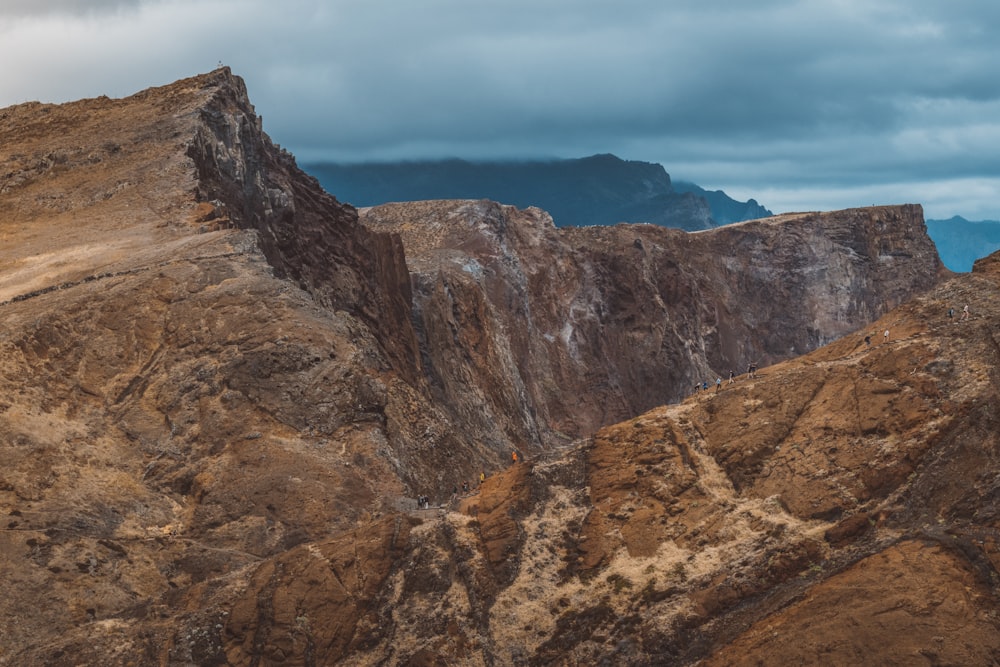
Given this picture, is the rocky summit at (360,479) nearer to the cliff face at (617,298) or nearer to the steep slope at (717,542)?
the steep slope at (717,542)

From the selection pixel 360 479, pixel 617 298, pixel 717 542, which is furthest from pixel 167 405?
pixel 617 298

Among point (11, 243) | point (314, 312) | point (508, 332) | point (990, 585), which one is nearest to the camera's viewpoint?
point (990, 585)

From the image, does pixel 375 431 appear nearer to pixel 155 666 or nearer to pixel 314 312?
pixel 314 312

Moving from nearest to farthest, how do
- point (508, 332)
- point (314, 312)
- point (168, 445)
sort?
point (168, 445) → point (314, 312) → point (508, 332)

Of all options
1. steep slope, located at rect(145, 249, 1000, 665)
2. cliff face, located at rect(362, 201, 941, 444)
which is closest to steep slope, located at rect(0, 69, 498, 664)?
steep slope, located at rect(145, 249, 1000, 665)

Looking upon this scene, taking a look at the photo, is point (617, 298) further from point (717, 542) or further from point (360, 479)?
point (717, 542)

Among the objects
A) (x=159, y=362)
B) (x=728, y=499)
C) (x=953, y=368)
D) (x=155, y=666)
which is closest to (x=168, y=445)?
(x=159, y=362)

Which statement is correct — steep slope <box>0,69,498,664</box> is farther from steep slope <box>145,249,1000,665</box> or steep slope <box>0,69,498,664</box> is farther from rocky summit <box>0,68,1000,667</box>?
steep slope <box>145,249,1000,665</box>
